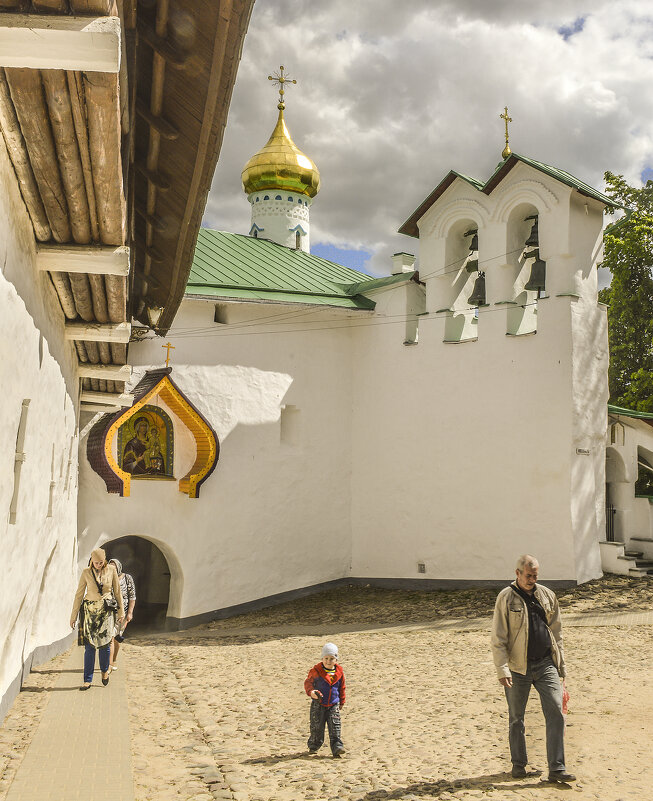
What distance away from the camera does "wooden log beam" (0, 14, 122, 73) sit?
2.44m

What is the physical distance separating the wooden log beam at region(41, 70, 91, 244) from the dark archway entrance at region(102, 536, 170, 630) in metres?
14.3

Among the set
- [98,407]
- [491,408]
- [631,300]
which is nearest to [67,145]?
[98,407]

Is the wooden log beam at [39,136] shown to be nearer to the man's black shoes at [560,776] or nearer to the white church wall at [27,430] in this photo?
the white church wall at [27,430]

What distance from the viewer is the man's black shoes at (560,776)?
482 cm

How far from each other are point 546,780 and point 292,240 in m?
16.9

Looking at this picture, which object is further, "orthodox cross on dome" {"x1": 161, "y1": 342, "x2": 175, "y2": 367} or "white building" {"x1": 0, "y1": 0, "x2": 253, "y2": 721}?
"orthodox cross on dome" {"x1": 161, "y1": 342, "x2": 175, "y2": 367}

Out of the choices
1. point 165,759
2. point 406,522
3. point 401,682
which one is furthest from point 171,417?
point 165,759

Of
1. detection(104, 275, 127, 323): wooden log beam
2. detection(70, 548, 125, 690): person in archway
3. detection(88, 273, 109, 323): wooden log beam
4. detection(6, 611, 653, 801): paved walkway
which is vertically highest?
detection(88, 273, 109, 323): wooden log beam

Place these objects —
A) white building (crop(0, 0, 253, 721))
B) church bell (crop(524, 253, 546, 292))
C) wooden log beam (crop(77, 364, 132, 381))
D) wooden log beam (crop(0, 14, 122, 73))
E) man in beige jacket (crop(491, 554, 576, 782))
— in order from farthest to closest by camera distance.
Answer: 1. church bell (crop(524, 253, 546, 292))
2. wooden log beam (crop(77, 364, 132, 381))
3. man in beige jacket (crop(491, 554, 576, 782))
4. white building (crop(0, 0, 253, 721))
5. wooden log beam (crop(0, 14, 122, 73))

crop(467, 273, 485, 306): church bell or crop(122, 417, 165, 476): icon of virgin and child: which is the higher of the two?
crop(467, 273, 485, 306): church bell

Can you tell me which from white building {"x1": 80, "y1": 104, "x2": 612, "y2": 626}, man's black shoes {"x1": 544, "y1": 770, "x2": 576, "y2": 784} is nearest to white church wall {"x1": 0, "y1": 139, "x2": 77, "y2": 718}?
man's black shoes {"x1": 544, "y1": 770, "x2": 576, "y2": 784}

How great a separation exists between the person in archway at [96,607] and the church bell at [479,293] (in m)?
9.55

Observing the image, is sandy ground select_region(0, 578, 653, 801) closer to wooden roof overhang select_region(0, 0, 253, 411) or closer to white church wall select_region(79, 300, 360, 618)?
white church wall select_region(79, 300, 360, 618)

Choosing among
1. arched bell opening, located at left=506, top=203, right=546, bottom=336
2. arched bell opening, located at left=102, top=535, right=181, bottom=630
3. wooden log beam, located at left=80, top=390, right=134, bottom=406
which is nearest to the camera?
wooden log beam, located at left=80, top=390, right=134, bottom=406
